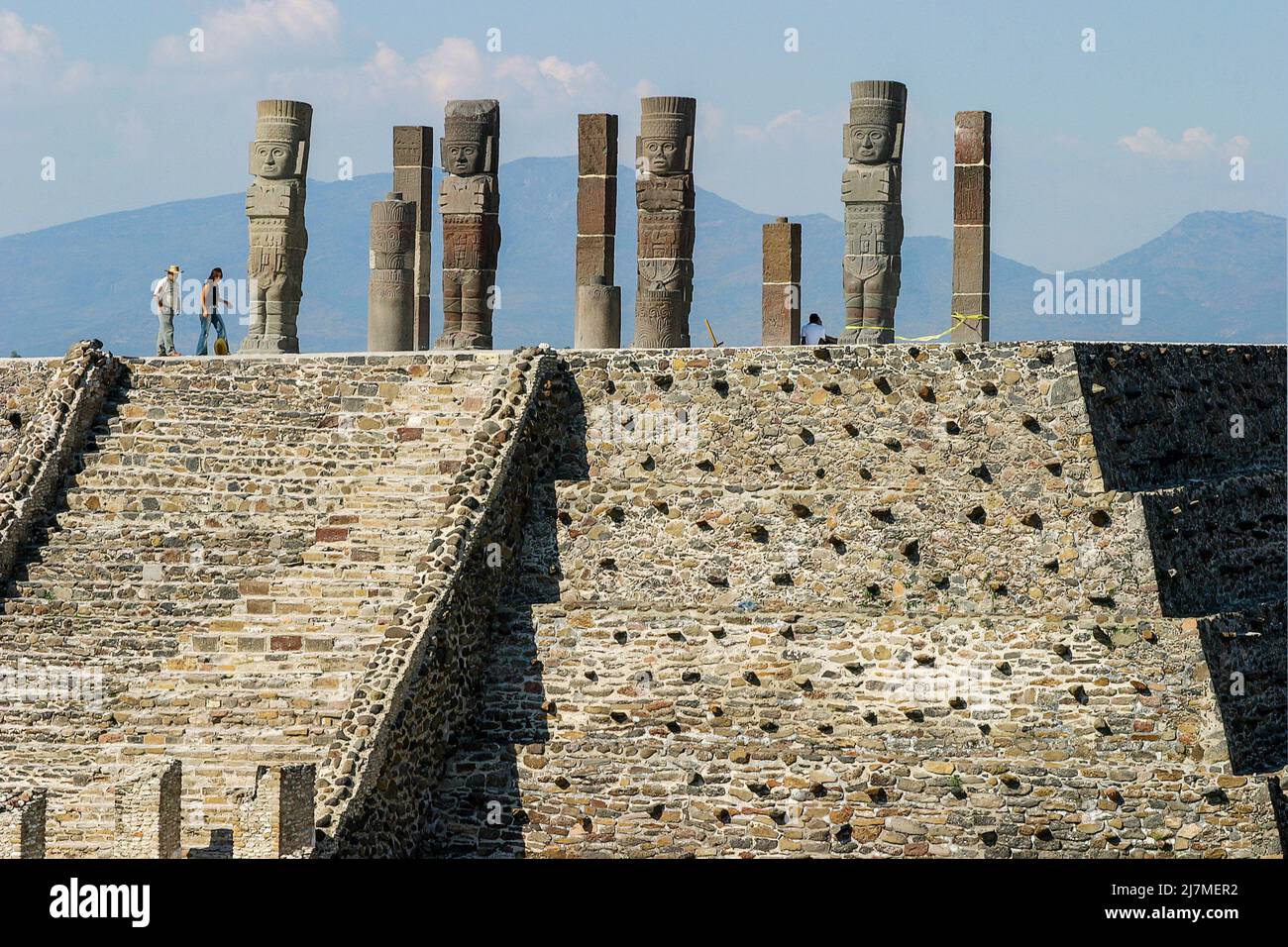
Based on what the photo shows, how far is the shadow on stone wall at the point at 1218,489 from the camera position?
24.4 metres

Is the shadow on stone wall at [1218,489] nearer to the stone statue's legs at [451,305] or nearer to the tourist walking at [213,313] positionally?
the stone statue's legs at [451,305]

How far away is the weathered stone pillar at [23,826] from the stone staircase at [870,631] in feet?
14.2

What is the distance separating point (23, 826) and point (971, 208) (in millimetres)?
15251

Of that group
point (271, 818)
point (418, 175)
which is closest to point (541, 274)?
point (418, 175)

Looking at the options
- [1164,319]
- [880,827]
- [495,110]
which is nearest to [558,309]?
[1164,319]

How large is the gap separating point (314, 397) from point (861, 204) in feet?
24.5

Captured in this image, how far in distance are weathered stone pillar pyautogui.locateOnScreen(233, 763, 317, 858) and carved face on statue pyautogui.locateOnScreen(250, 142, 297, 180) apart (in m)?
12.7

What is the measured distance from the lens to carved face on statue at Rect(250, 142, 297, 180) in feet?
107

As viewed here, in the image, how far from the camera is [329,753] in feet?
74.8

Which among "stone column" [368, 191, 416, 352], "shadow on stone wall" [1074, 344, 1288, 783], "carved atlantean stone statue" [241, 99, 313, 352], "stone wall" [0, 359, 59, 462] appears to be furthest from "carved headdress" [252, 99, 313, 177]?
"shadow on stone wall" [1074, 344, 1288, 783]

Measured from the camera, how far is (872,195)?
30.2m

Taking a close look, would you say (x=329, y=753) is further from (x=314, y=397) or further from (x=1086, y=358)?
(x=1086, y=358)

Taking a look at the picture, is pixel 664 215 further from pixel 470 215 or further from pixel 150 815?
pixel 150 815

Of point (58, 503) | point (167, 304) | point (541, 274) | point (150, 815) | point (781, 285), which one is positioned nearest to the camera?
point (150, 815)
